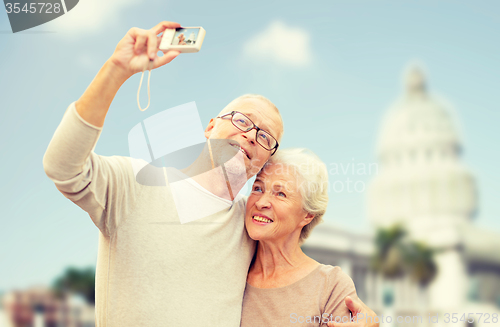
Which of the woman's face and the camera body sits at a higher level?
the camera body

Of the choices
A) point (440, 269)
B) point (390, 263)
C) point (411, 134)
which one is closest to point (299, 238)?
point (390, 263)

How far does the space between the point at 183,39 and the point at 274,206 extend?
841 mm

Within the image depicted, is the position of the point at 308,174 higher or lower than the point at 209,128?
lower

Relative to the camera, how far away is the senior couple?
125cm

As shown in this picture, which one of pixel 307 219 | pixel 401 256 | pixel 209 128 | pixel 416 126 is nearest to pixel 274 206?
pixel 307 219

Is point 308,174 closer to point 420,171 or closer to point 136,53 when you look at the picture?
point 136,53

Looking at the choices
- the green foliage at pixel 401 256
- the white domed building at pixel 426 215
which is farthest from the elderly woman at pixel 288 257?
the green foliage at pixel 401 256

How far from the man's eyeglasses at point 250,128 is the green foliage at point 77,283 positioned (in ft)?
54.5

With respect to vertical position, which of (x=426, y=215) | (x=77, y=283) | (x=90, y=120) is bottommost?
(x=426, y=215)

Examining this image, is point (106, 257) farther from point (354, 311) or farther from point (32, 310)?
point (32, 310)

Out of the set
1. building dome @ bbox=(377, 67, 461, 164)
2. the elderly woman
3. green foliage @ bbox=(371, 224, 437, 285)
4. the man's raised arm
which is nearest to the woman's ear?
the elderly woman

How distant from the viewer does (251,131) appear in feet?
6.26

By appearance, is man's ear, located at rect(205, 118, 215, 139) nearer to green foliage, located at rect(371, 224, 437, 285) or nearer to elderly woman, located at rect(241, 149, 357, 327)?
elderly woman, located at rect(241, 149, 357, 327)

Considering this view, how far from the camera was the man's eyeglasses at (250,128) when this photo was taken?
1917 mm
